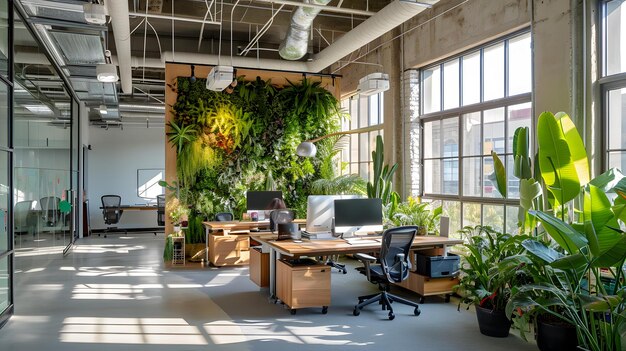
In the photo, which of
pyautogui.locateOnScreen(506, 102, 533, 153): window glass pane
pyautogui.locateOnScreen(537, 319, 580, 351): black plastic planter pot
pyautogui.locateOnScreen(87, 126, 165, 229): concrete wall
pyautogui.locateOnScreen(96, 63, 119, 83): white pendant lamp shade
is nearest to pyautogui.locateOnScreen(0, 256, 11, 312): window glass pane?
pyautogui.locateOnScreen(96, 63, 119, 83): white pendant lamp shade

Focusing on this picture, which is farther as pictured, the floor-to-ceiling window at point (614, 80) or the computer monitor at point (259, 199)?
the computer monitor at point (259, 199)

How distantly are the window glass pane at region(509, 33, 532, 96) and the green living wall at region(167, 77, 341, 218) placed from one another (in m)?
4.16

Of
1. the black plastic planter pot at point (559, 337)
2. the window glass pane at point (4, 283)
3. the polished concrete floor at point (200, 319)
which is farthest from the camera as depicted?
the window glass pane at point (4, 283)

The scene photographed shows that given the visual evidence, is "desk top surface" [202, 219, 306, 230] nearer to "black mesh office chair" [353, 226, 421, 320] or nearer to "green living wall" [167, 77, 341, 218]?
"green living wall" [167, 77, 341, 218]

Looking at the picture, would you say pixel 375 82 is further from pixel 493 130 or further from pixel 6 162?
pixel 6 162

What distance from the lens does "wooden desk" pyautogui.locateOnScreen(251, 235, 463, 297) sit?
5211 millimetres

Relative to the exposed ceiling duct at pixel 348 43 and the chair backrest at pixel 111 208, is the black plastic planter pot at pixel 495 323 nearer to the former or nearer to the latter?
the exposed ceiling duct at pixel 348 43

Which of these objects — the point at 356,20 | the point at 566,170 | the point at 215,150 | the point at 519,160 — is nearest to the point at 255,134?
the point at 215,150

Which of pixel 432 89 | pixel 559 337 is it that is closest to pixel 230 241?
pixel 432 89

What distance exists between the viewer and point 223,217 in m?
8.63

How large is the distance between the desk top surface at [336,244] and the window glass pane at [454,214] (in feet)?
3.63

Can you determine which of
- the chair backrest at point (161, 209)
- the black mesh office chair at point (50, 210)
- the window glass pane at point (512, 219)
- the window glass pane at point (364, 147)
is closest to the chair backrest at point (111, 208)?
the chair backrest at point (161, 209)

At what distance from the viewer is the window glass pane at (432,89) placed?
7766 mm

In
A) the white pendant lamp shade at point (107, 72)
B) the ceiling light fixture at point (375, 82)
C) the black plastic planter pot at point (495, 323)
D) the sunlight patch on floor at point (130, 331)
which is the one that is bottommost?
the sunlight patch on floor at point (130, 331)
